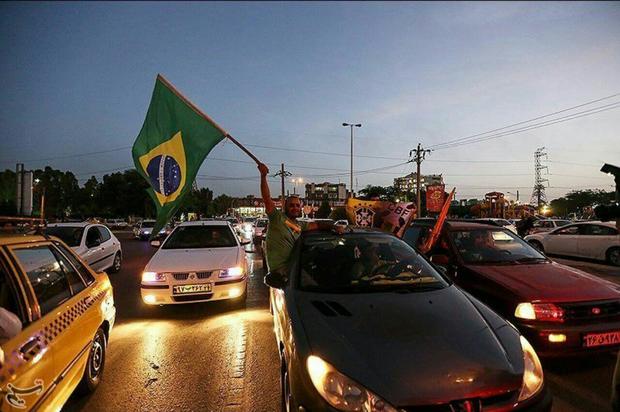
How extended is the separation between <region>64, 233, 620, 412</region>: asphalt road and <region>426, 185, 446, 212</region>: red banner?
813 inches

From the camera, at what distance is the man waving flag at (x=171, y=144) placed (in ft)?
18.0

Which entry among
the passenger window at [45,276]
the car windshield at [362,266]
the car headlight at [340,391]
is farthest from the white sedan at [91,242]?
the car headlight at [340,391]

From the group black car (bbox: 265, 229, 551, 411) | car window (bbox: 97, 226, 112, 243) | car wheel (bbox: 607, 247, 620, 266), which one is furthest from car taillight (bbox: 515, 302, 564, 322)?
car wheel (bbox: 607, 247, 620, 266)

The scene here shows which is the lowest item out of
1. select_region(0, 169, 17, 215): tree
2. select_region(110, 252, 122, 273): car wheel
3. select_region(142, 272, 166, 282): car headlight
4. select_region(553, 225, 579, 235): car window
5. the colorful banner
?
select_region(110, 252, 122, 273): car wheel

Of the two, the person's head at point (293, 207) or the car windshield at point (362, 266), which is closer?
the car windshield at point (362, 266)

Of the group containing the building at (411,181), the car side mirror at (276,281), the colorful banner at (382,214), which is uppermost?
the building at (411,181)

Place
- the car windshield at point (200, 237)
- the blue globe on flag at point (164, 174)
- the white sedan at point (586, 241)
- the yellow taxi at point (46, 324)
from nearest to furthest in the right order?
1. the yellow taxi at point (46, 324)
2. the blue globe on flag at point (164, 174)
3. the car windshield at point (200, 237)
4. the white sedan at point (586, 241)

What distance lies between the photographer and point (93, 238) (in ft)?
32.8

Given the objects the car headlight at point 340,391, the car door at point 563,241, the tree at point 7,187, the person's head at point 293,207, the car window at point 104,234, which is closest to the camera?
the car headlight at point 340,391

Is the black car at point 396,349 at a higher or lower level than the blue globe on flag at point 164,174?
lower

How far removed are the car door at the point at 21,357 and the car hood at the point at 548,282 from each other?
4.10 metres

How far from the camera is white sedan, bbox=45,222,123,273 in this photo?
9.19m

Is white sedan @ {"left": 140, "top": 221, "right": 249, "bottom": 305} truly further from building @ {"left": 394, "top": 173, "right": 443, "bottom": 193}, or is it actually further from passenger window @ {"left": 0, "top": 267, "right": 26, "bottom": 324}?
building @ {"left": 394, "top": 173, "right": 443, "bottom": 193}

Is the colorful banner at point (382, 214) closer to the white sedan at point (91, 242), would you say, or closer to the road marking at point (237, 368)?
the road marking at point (237, 368)
